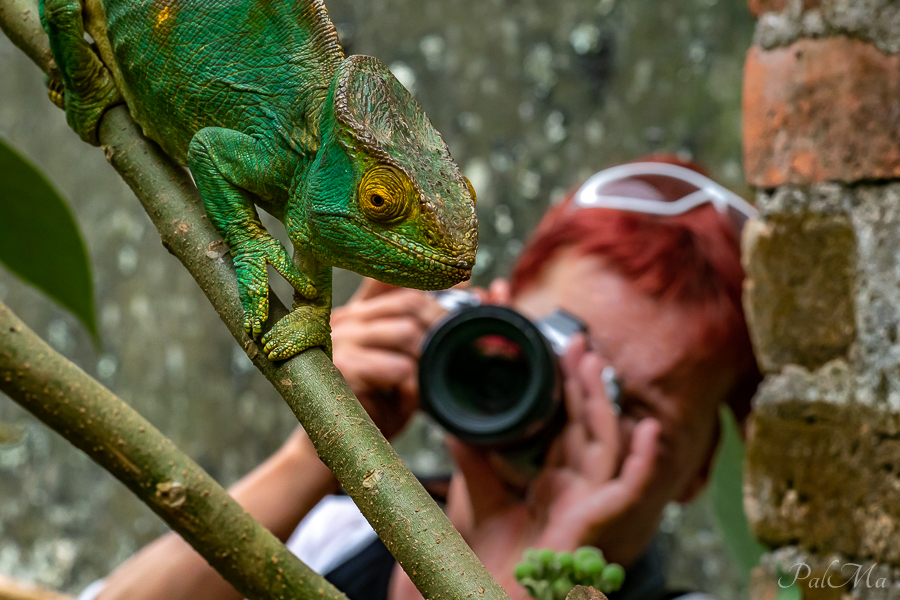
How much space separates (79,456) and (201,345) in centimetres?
36

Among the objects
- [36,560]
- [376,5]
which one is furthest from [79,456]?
[376,5]

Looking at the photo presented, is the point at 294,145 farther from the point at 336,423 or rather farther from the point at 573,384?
the point at 573,384

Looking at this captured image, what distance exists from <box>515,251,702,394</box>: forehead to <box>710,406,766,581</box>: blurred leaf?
11cm

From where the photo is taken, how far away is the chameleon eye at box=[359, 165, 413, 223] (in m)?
0.25

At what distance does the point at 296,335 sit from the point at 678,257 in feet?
2.36

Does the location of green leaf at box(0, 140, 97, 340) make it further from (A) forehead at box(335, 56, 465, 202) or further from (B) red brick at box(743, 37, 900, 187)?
(B) red brick at box(743, 37, 900, 187)

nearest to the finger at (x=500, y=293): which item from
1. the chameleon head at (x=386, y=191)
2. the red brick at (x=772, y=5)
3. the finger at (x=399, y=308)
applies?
the finger at (x=399, y=308)

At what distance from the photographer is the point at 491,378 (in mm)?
745

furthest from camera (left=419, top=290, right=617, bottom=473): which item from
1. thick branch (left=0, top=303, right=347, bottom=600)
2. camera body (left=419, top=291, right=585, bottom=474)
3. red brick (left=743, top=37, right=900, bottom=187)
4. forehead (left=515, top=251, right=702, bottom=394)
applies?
thick branch (left=0, top=303, right=347, bottom=600)

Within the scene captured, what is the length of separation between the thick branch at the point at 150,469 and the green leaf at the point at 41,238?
234mm

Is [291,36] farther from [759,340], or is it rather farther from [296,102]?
[759,340]

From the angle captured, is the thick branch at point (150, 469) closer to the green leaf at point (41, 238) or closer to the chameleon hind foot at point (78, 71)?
the chameleon hind foot at point (78, 71)

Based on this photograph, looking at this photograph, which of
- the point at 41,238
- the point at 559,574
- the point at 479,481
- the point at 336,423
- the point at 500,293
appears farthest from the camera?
the point at 500,293

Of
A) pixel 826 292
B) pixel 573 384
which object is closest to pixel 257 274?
pixel 826 292
